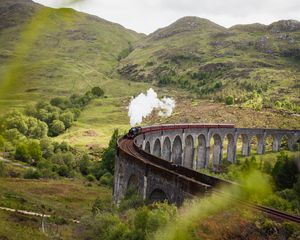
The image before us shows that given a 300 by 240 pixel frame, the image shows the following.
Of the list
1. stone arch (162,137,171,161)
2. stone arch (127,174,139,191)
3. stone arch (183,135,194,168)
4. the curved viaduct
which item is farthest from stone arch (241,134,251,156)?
stone arch (127,174,139,191)

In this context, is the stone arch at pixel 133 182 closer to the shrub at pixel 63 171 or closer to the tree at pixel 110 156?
the tree at pixel 110 156

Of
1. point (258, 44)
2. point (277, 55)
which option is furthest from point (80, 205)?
point (258, 44)

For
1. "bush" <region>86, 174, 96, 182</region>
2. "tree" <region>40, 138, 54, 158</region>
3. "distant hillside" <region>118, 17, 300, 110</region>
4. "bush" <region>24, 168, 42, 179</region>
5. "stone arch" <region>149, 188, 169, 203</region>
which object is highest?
"distant hillside" <region>118, 17, 300, 110</region>

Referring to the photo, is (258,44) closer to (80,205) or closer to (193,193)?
(80,205)

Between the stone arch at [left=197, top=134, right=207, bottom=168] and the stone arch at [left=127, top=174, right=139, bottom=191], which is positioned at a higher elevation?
the stone arch at [left=127, top=174, right=139, bottom=191]

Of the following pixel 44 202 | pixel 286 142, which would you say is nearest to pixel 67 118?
pixel 286 142

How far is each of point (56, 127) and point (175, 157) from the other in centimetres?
3717

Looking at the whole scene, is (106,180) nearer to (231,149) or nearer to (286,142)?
(231,149)

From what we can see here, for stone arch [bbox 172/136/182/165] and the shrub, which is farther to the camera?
the shrub

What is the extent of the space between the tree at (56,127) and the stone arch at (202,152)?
35531 mm

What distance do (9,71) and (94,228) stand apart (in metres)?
20.6

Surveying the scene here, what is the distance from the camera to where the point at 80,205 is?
39.2 m

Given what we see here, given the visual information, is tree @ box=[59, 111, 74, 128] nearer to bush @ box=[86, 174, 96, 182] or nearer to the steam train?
bush @ box=[86, 174, 96, 182]

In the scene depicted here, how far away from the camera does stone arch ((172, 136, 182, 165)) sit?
54.8 metres
